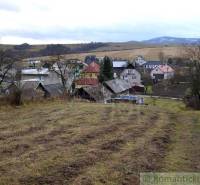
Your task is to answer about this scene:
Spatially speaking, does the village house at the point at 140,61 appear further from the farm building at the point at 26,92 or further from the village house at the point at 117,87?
the farm building at the point at 26,92

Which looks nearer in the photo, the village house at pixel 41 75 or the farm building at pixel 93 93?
the farm building at pixel 93 93

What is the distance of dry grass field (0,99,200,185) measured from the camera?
359 inches

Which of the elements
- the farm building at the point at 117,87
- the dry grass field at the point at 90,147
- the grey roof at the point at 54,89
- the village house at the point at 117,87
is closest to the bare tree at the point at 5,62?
the grey roof at the point at 54,89

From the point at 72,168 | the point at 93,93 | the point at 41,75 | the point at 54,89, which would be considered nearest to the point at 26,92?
the point at 72,168

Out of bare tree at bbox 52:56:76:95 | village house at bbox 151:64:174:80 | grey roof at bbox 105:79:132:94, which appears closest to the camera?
bare tree at bbox 52:56:76:95

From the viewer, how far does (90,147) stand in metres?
11.8

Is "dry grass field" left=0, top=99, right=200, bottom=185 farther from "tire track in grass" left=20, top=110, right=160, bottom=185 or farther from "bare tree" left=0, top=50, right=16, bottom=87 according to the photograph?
"bare tree" left=0, top=50, right=16, bottom=87

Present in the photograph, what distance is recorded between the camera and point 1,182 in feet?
27.4

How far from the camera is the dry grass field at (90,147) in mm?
9109

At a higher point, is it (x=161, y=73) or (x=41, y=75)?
(x=41, y=75)

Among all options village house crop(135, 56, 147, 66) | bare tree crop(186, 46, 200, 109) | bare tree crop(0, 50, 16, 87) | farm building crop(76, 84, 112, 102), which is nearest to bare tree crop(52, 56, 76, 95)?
farm building crop(76, 84, 112, 102)

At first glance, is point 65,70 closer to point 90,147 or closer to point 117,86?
point 117,86

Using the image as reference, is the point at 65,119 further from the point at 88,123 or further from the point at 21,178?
the point at 21,178

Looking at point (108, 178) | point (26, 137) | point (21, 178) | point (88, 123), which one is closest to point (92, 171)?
point (108, 178)
